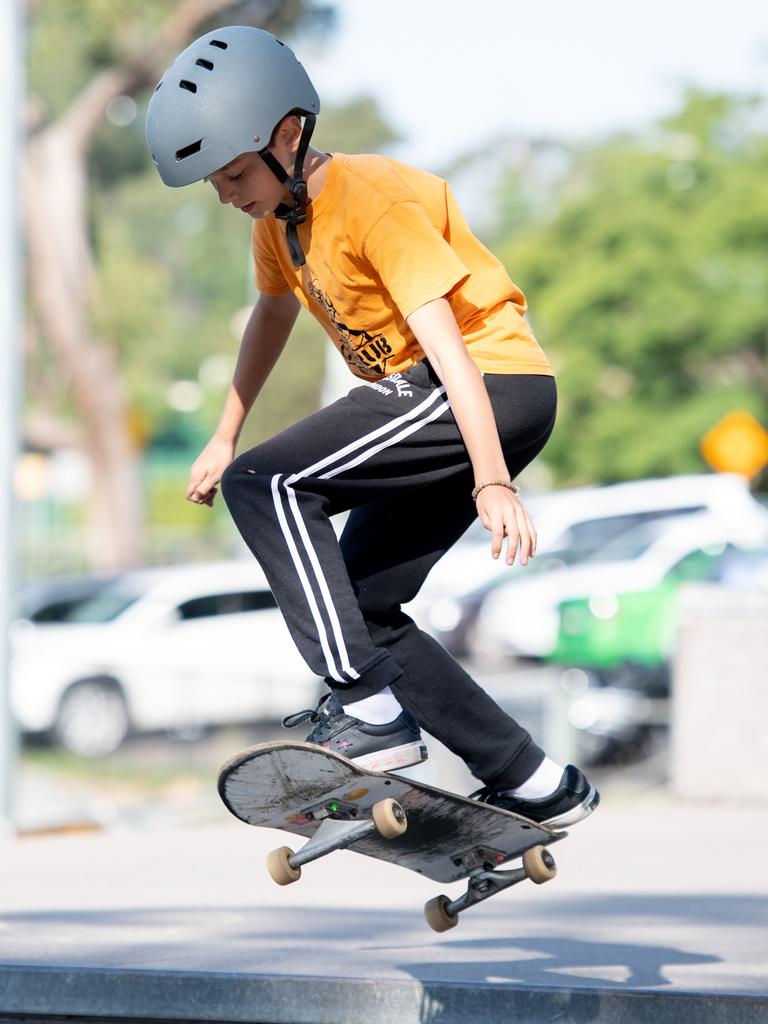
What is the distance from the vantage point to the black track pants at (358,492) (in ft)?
12.3

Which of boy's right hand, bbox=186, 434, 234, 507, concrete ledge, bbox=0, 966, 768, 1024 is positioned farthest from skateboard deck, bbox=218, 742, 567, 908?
boy's right hand, bbox=186, 434, 234, 507

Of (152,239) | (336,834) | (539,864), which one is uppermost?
(336,834)

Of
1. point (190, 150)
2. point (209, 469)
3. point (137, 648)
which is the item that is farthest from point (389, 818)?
point (137, 648)

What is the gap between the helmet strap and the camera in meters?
3.71

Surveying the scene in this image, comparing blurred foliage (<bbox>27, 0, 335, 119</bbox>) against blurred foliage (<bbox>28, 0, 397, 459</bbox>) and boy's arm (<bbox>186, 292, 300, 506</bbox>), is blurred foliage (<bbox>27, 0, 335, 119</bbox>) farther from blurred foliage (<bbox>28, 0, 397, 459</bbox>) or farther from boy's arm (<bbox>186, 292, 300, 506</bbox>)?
boy's arm (<bbox>186, 292, 300, 506</bbox>)

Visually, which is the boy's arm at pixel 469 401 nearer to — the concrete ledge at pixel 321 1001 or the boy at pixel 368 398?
the boy at pixel 368 398

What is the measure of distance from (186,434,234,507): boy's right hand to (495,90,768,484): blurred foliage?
954 inches

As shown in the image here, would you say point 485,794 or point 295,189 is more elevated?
point 295,189

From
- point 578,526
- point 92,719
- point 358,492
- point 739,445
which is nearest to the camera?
point 358,492

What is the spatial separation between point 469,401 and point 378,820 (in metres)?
0.99

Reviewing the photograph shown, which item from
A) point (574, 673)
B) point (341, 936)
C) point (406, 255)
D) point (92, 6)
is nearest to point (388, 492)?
point (406, 255)

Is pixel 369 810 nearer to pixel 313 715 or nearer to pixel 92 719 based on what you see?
pixel 313 715

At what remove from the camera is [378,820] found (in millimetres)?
3635

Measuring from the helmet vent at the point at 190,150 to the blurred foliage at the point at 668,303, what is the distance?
977 inches
